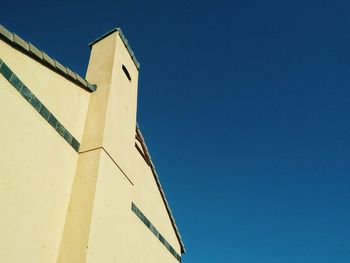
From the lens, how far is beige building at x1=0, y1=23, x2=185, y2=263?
16.4ft

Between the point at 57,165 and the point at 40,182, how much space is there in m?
0.59

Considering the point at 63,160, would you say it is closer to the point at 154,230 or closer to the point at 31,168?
the point at 31,168

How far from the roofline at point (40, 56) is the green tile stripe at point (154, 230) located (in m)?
3.46

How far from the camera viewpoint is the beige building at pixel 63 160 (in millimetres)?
4996

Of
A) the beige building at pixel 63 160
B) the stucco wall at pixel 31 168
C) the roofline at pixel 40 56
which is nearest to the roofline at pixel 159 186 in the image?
the beige building at pixel 63 160

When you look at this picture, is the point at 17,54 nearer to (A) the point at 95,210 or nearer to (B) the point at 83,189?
(B) the point at 83,189

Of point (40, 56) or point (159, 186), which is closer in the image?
point (40, 56)

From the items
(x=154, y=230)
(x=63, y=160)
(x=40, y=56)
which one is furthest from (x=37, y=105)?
(x=154, y=230)

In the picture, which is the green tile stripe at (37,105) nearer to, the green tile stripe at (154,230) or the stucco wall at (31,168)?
the stucco wall at (31,168)

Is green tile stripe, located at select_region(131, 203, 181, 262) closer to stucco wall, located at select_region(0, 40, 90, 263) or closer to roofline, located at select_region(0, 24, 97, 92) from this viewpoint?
stucco wall, located at select_region(0, 40, 90, 263)

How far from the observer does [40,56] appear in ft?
20.3

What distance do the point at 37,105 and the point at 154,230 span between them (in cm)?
580

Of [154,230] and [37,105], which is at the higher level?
[37,105]

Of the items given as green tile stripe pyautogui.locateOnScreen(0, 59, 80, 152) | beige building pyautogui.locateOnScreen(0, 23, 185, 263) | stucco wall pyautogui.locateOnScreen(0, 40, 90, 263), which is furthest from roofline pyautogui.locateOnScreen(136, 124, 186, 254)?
stucco wall pyautogui.locateOnScreen(0, 40, 90, 263)
